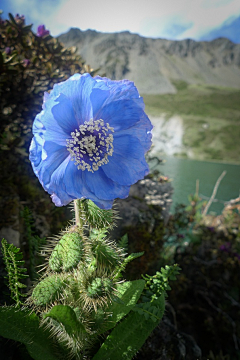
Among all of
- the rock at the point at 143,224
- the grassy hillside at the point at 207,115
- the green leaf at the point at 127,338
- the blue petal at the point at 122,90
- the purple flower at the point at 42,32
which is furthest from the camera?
the grassy hillside at the point at 207,115

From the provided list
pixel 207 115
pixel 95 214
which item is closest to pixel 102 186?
pixel 95 214

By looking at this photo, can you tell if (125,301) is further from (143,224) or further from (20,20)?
(20,20)

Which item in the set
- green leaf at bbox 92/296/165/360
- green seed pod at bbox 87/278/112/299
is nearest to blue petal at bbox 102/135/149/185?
green seed pod at bbox 87/278/112/299

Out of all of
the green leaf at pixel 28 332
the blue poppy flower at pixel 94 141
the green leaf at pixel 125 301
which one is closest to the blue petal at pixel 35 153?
the blue poppy flower at pixel 94 141

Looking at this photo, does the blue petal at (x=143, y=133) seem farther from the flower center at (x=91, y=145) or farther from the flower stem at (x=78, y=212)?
the flower stem at (x=78, y=212)

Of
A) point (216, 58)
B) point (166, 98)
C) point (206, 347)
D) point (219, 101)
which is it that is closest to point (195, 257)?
point (206, 347)

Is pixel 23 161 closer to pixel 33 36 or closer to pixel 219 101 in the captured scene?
pixel 33 36

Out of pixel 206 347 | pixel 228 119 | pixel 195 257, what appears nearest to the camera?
pixel 206 347

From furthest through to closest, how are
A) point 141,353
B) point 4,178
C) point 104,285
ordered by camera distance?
point 4,178 → point 141,353 → point 104,285
